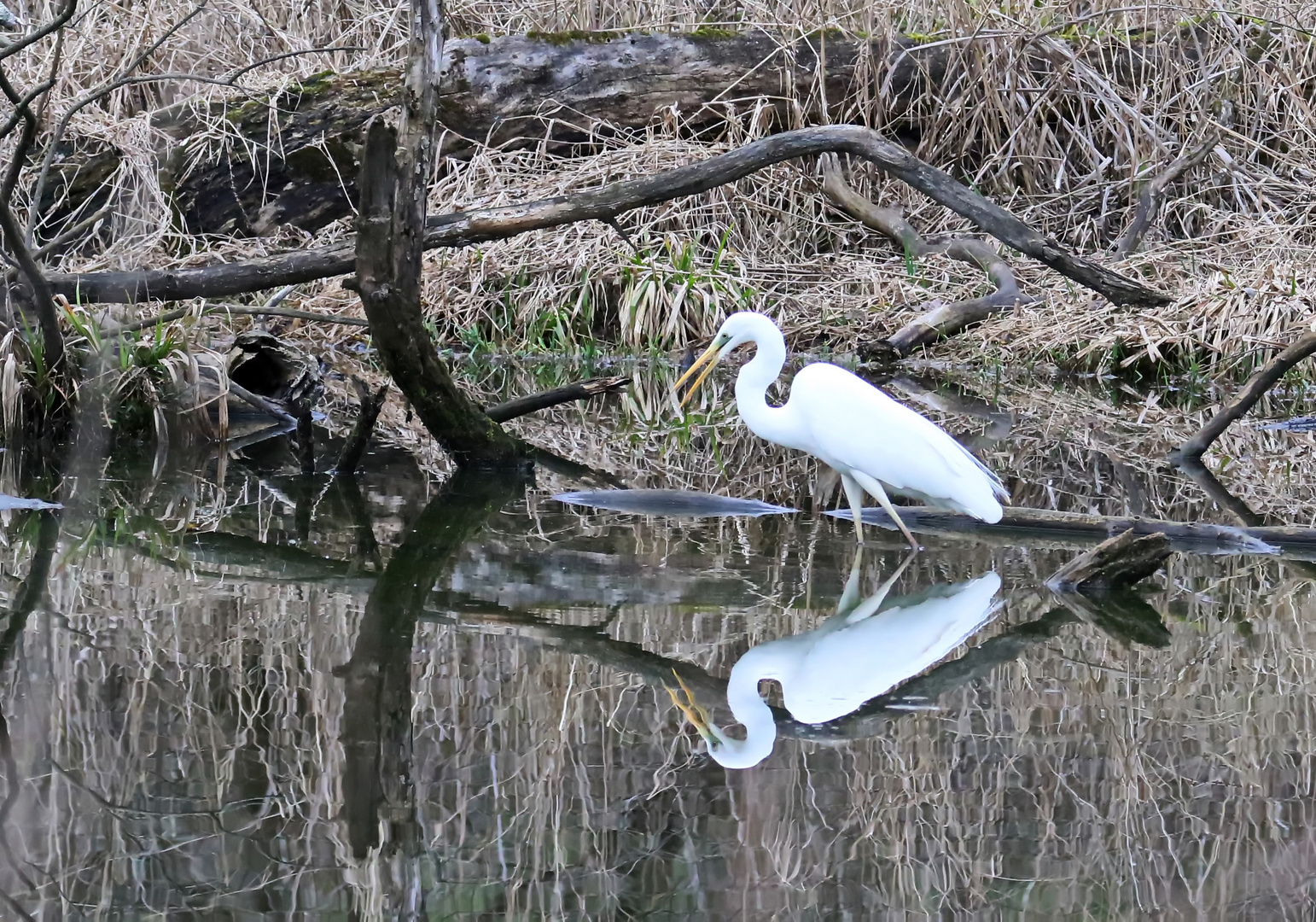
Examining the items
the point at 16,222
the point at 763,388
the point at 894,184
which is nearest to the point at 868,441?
the point at 763,388

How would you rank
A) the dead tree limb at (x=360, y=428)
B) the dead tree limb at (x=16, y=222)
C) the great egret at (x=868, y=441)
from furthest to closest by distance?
the dead tree limb at (x=360, y=428) → the dead tree limb at (x=16, y=222) → the great egret at (x=868, y=441)

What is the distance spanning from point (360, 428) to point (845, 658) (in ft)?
9.12

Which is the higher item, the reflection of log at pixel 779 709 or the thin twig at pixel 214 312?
the thin twig at pixel 214 312

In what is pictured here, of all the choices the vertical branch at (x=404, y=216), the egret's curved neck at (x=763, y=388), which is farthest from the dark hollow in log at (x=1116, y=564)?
the vertical branch at (x=404, y=216)

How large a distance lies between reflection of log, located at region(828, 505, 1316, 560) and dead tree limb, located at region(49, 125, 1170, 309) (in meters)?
Answer: 1.62

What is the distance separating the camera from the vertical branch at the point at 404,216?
14.9 ft

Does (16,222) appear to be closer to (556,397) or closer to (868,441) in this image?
(556,397)

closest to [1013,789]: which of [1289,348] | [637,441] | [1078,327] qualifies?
[1289,348]

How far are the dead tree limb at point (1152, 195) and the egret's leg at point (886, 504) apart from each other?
568 cm

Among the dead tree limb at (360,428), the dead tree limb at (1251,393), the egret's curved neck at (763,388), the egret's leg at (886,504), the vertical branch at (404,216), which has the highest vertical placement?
the vertical branch at (404,216)

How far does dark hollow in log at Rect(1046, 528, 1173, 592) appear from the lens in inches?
144

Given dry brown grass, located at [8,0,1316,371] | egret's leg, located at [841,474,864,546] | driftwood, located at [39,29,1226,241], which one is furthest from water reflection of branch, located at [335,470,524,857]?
driftwood, located at [39,29,1226,241]

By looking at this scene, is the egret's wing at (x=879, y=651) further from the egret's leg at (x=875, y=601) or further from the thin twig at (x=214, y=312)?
the thin twig at (x=214, y=312)

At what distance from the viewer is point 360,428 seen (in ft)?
17.9
